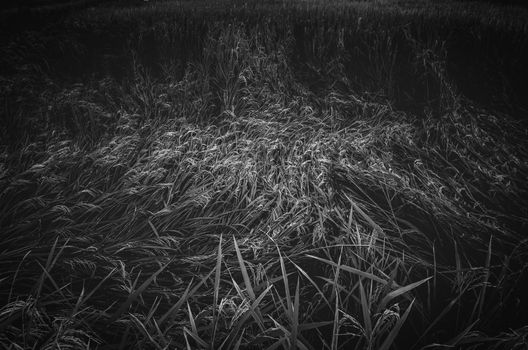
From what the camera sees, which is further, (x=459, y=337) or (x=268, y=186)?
(x=268, y=186)

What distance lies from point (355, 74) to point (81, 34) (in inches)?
105

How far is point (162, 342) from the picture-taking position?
90 cm

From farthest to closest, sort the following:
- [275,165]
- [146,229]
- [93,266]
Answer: [275,165] → [146,229] → [93,266]

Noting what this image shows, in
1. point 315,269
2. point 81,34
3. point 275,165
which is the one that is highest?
point 81,34

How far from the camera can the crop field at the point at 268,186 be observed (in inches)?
37.8

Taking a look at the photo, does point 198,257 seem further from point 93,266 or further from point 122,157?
point 122,157

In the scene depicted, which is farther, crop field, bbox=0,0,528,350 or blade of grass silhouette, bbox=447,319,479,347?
crop field, bbox=0,0,528,350

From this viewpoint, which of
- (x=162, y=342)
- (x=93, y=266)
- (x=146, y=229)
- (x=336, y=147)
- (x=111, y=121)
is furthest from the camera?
(x=111, y=121)

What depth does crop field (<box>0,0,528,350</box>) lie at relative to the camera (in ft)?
3.15

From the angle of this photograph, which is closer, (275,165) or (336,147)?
(275,165)

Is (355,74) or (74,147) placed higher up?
(355,74)

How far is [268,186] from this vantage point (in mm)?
1480

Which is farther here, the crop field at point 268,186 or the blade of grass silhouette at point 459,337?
the crop field at point 268,186

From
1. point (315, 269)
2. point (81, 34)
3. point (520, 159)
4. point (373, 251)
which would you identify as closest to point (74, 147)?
point (315, 269)
